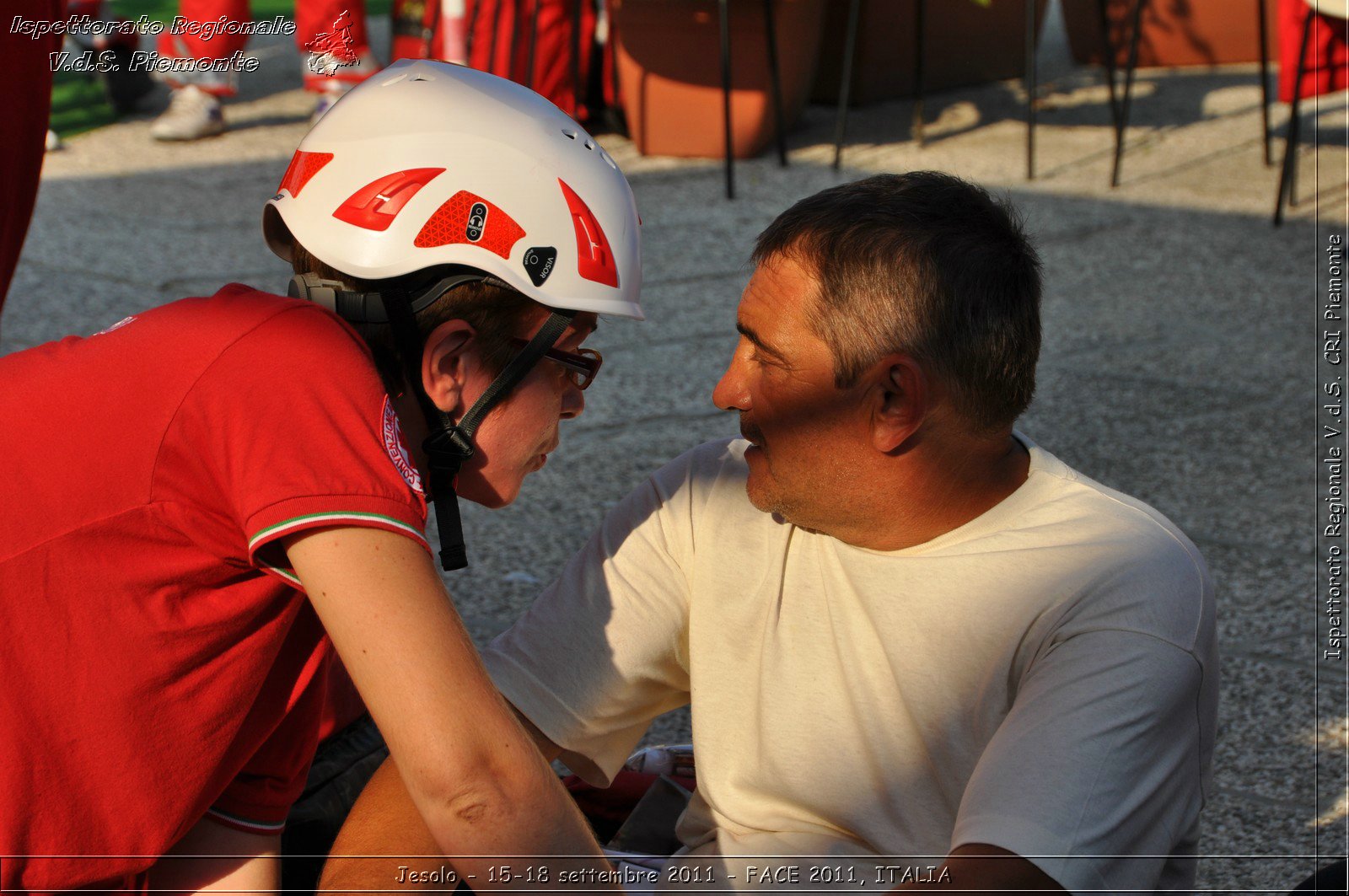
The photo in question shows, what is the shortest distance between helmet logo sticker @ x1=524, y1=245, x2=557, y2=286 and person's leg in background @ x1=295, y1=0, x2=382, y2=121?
483cm

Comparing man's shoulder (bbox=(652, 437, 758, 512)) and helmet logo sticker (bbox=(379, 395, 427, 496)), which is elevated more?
helmet logo sticker (bbox=(379, 395, 427, 496))

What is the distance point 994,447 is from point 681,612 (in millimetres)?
513

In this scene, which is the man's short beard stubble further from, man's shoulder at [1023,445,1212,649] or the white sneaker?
the white sneaker

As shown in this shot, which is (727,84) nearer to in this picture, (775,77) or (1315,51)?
(775,77)

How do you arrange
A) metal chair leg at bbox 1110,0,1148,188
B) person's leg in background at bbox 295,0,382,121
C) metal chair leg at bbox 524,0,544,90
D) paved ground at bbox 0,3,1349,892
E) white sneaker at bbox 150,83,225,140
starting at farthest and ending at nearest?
white sneaker at bbox 150,83,225,140, metal chair leg at bbox 524,0,544,90, person's leg in background at bbox 295,0,382,121, metal chair leg at bbox 1110,0,1148,188, paved ground at bbox 0,3,1349,892

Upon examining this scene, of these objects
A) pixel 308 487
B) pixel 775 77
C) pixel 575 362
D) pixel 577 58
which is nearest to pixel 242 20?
pixel 577 58

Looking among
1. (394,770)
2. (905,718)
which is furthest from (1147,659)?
(394,770)

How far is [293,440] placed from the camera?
1.37 m

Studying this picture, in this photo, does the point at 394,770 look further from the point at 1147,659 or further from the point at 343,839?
the point at 1147,659

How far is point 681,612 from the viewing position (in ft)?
6.52

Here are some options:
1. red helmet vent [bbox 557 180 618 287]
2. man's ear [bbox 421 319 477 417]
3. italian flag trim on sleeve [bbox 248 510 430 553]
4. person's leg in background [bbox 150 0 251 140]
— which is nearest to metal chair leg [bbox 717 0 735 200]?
person's leg in background [bbox 150 0 251 140]

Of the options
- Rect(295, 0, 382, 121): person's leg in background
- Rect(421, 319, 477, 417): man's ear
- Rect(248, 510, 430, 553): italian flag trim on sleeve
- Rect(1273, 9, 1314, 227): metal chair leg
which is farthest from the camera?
Rect(295, 0, 382, 121): person's leg in background

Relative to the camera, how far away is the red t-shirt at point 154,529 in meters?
1.39

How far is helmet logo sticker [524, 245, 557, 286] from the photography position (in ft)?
6.01
